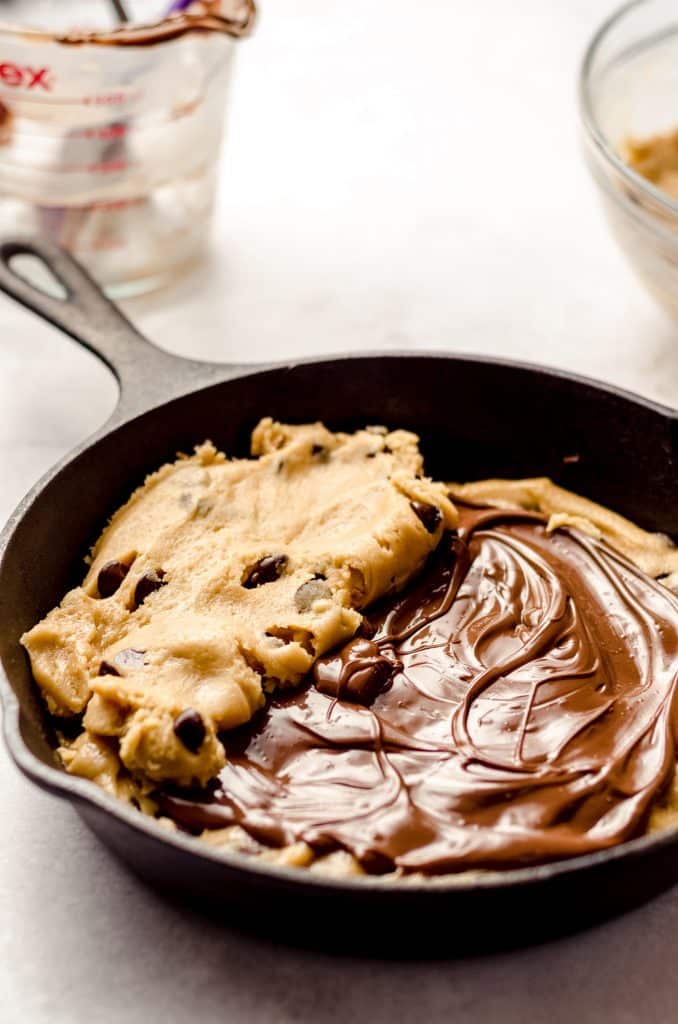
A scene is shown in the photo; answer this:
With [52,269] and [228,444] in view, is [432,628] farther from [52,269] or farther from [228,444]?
[52,269]

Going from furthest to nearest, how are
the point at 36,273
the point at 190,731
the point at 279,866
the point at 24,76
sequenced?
the point at 36,273 < the point at 24,76 < the point at 190,731 < the point at 279,866

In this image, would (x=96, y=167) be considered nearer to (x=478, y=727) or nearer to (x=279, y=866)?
(x=478, y=727)

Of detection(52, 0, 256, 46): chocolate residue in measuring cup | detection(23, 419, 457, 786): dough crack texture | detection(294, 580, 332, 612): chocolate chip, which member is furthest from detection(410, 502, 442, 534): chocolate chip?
detection(52, 0, 256, 46): chocolate residue in measuring cup

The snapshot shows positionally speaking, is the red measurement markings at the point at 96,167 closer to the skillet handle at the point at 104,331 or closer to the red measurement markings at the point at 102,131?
the red measurement markings at the point at 102,131

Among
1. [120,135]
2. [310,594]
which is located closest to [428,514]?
[310,594]

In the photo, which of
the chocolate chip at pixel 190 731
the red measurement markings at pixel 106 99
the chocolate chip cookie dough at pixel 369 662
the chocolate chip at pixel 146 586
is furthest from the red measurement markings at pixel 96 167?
the chocolate chip at pixel 190 731

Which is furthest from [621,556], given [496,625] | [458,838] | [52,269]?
[52,269]

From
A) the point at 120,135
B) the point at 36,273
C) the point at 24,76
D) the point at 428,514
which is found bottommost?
the point at 36,273
